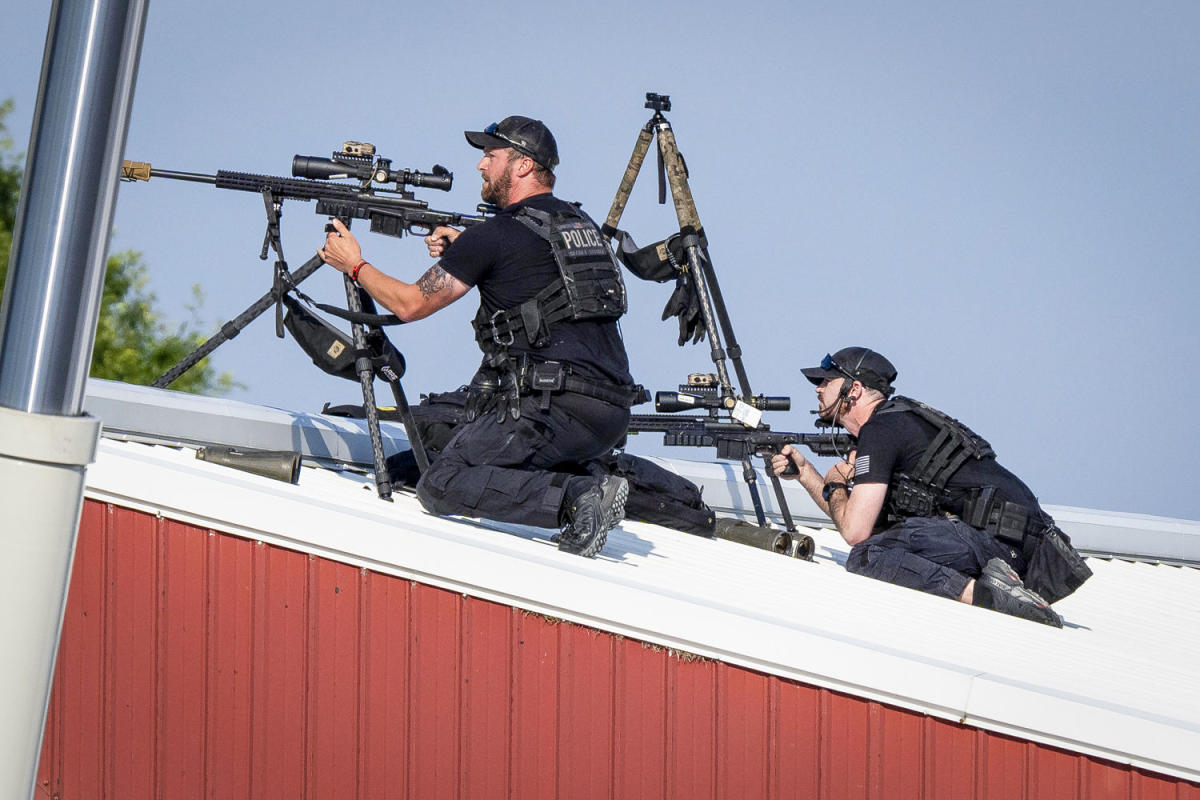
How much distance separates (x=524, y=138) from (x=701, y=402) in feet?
9.47

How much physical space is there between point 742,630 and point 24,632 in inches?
145

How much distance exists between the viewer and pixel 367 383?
7.14m

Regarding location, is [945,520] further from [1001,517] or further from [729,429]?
[729,429]

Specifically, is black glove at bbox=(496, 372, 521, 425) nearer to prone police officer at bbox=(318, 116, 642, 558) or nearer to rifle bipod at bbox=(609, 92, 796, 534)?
prone police officer at bbox=(318, 116, 642, 558)

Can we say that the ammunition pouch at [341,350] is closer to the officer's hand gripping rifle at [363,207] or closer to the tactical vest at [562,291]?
the officer's hand gripping rifle at [363,207]

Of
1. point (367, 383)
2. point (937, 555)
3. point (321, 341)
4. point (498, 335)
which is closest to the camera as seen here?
point (498, 335)

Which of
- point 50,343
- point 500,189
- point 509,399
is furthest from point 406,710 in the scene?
point 50,343

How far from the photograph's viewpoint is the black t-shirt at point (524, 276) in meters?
6.76

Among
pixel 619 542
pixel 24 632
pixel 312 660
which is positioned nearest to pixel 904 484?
pixel 619 542

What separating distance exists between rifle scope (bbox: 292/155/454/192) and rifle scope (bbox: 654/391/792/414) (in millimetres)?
2333

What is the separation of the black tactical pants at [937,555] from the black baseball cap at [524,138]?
292cm

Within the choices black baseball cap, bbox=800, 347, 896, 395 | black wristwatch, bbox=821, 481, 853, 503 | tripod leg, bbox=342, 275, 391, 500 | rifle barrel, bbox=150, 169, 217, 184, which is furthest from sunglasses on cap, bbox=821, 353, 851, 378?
rifle barrel, bbox=150, 169, 217, 184

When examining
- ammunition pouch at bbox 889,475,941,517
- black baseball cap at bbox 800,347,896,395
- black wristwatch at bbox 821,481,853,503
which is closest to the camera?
ammunition pouch at bbox 889,475,941,517

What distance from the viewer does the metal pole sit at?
2.06 m
